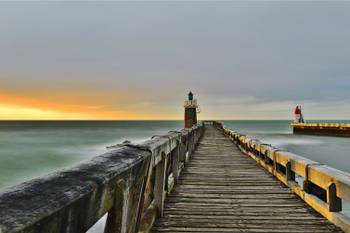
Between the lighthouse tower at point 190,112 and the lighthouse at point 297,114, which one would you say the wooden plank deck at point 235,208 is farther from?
the lighthouse at point 297,114

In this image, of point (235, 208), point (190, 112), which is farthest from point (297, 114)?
point (235, 208)

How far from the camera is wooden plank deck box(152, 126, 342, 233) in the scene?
12.2ft

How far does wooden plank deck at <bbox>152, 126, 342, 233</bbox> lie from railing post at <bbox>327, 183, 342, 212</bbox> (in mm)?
210

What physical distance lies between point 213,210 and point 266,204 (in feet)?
3.18

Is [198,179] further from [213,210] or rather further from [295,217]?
[295,217]

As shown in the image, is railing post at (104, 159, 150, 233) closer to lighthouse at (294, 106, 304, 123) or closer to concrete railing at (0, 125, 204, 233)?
concrete railing at (0, 125, 204, 233)

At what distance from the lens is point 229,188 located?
5844mm

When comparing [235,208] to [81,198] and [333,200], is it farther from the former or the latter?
[81,198]

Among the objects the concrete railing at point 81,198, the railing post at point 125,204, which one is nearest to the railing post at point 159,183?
the concrete railing at point 81,198

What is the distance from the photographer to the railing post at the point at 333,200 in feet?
12.0

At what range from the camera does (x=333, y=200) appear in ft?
12.2

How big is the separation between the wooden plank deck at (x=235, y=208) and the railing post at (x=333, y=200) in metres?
0.21

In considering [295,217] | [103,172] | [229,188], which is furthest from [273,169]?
[103,172]

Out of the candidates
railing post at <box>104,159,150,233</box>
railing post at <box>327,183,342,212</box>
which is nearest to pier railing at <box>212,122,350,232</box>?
railing post at <box>327,183,342,212</box>
